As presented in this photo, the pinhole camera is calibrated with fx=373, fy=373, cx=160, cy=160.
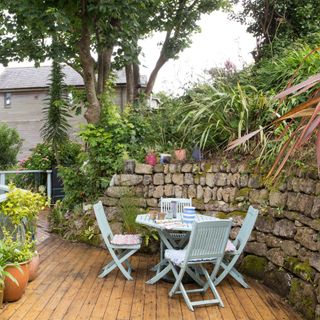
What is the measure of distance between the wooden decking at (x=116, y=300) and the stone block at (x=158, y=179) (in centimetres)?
139

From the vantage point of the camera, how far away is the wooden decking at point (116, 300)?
138 inches

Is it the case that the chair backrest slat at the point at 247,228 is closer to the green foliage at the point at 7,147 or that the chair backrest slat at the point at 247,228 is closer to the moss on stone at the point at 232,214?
the moss on stone at the point at 232,214

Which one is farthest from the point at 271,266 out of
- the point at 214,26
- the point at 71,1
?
the point at 214,26

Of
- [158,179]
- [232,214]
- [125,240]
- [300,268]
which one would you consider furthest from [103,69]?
[300,268]

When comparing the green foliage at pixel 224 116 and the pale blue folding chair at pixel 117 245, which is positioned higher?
the green foliage at pixel 224 116

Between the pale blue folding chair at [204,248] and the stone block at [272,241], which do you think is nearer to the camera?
the pale blue folding chair at [204,248]

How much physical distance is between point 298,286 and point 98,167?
3.75 m

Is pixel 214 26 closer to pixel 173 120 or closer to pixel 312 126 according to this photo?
pixel 173 120

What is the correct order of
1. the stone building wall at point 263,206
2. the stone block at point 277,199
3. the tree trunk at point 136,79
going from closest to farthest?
the stone building wall at point 263,206, the stone block at point 277,199, the tree trunk at point 136,79

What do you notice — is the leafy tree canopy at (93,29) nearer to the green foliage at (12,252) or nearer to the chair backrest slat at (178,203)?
the chair backrest slat at (178,203)

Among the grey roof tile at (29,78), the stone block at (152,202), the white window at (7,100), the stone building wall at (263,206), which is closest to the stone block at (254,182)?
the stone building wall at (263,206)

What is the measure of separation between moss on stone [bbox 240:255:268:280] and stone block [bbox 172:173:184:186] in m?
1.51

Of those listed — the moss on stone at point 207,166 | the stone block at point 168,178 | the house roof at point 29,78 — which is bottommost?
the stone block at point 168,178

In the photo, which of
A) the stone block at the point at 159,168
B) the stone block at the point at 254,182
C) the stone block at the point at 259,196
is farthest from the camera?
the stone block at the point at 159,168
